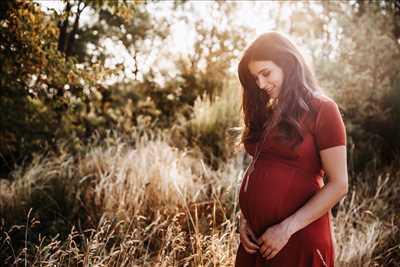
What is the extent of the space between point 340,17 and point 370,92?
2258mm

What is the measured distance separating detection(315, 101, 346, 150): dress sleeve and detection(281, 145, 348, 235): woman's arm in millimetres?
28

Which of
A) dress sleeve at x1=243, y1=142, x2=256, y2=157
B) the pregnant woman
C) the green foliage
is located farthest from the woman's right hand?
the green foliage

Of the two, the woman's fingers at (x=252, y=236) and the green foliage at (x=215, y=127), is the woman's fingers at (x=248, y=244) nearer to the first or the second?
the woman's fingers at (x=252, y=236)

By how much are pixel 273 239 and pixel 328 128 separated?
54 centimetres

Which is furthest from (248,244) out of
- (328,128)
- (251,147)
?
(328,128)

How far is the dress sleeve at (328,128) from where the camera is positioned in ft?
6.44

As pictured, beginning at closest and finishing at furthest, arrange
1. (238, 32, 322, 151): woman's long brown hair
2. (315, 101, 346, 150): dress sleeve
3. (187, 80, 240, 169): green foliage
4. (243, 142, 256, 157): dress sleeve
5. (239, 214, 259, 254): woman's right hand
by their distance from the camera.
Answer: (315, 101, 346, 150): dress sleeve → (238, 32, 322, 151): woman's long brown hair → (239, 214, 259, 254): woman's right hand → (243, 142, 256, 157): dress sleeve → (187, 80, 240, 169): green foliage

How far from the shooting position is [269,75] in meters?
2.29

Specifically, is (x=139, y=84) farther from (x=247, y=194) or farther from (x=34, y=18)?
(x=247, y=194)

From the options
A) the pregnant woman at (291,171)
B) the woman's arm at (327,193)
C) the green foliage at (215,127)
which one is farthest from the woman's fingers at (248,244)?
the green foliage at (215,127)

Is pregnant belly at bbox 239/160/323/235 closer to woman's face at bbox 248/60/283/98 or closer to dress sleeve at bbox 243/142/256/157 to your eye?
dress sleeve at bbox 243/142/256/157

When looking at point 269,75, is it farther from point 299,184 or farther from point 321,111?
point 299,184

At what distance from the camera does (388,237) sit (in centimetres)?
438

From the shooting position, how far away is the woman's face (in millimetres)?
2277
